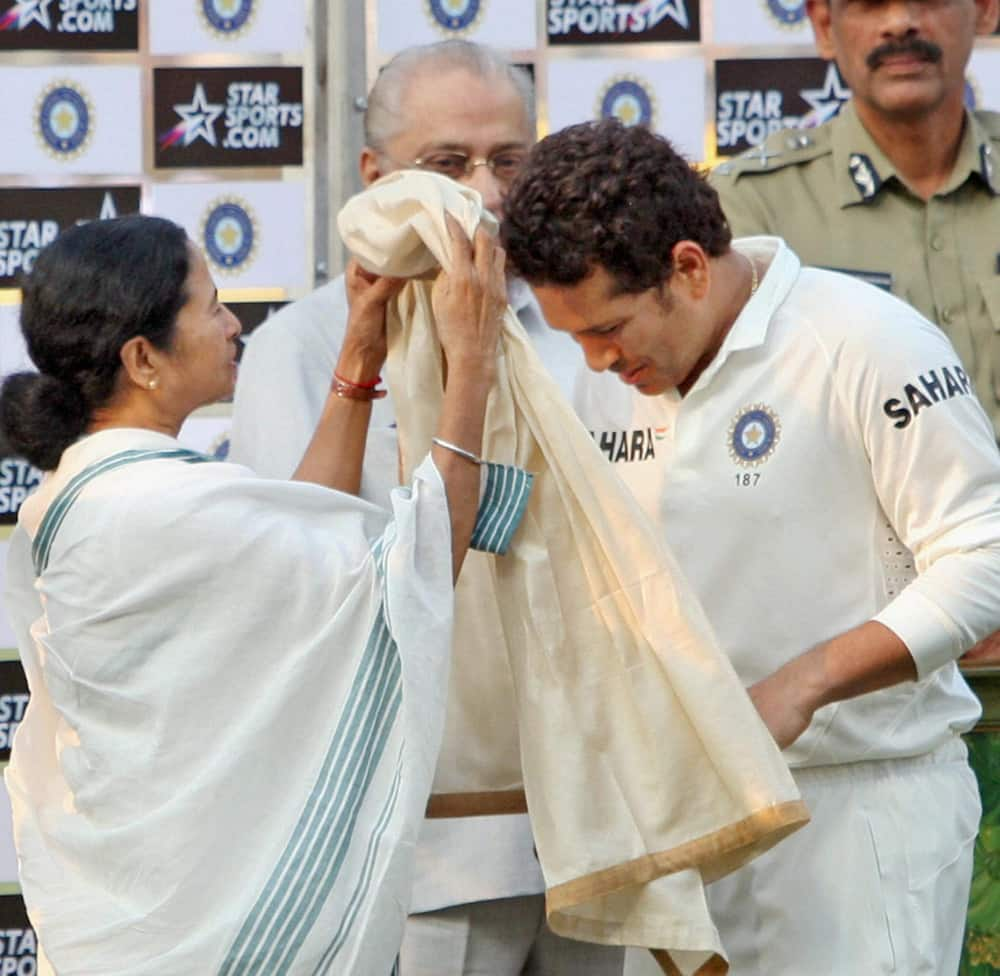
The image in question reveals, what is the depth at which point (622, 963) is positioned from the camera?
3.24 m

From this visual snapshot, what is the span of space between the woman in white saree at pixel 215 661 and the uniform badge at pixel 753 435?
0.28 m

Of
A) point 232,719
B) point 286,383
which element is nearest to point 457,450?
point 232,719

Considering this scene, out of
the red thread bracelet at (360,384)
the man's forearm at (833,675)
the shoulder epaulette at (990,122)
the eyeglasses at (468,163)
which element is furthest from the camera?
the shoulder epaulette at (990,122)

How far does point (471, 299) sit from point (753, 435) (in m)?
0.41

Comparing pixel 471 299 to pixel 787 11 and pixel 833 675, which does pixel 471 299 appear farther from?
pixel 787 11

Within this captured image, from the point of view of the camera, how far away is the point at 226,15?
4207 millimetres

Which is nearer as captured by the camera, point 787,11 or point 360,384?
point 360,384

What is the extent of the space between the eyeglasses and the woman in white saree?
0.70 m

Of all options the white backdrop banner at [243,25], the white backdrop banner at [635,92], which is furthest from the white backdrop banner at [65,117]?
the white backdrop banner at [635,92]

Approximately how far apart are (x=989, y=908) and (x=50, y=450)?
1.64 m

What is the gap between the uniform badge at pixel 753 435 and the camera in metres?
2.74

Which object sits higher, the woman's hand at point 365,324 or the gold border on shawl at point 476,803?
the woman's hand at point 365,324

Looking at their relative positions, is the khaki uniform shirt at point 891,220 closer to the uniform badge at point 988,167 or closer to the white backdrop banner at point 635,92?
the uniform badge at point 988,167

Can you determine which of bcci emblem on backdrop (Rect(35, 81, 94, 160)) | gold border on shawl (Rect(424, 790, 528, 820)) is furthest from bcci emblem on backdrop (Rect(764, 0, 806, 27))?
gold border on shawl (Rect(424, 790, 528, 820))
